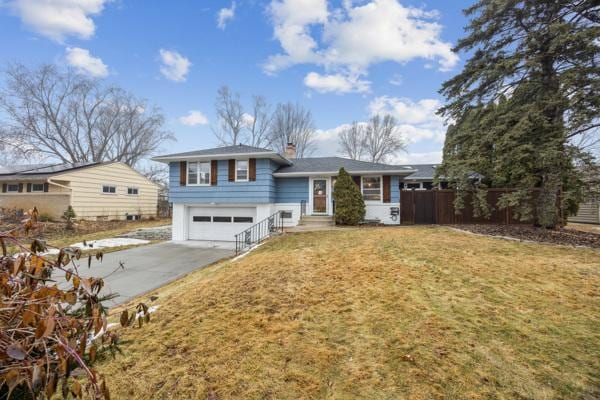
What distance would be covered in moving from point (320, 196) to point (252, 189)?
10.8 feet

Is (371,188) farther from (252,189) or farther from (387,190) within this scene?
(252,189)

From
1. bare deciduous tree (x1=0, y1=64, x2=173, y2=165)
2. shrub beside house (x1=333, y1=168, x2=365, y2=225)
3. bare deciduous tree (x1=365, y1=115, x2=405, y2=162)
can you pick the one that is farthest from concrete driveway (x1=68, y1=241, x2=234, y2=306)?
bare deciduous tree (x1=365, y1=115, x2=405, y2=162)

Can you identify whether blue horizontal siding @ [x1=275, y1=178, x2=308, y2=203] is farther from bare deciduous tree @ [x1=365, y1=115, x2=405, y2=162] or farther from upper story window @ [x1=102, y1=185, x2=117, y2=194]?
bare deciduous tree @ [x1=365, y1=115, x2=405, y2=162]

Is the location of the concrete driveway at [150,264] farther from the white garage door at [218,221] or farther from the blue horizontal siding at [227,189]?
the blue horizontal siding at [227,189]

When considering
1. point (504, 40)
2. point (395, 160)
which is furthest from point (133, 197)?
point (395, 160)

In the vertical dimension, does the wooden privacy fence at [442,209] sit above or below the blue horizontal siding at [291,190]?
below

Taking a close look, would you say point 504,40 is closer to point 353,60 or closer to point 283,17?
point 353,60

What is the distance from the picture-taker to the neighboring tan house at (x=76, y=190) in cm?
1603

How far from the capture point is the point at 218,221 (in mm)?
12883

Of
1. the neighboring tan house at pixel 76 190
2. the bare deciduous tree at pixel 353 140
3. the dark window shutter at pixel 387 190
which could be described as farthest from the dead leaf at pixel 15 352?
the bare deciduous tree at pixel 353 140

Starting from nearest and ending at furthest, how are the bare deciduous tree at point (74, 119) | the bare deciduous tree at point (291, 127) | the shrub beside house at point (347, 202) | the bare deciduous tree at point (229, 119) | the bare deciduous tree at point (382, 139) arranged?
the shrub beside house at point (347, 202) < the bare deciduous tree at point (74, 119) < the bare deciduous tree at point (291, 127) < the bare deciduous tree at point (229, 119) < the bare deciduous tree at point (382, 139)

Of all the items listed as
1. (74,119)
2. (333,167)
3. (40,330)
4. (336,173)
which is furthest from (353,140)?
(40,330)

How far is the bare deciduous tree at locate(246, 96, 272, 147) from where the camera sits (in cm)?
2836

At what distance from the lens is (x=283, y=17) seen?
11773 millimetres
